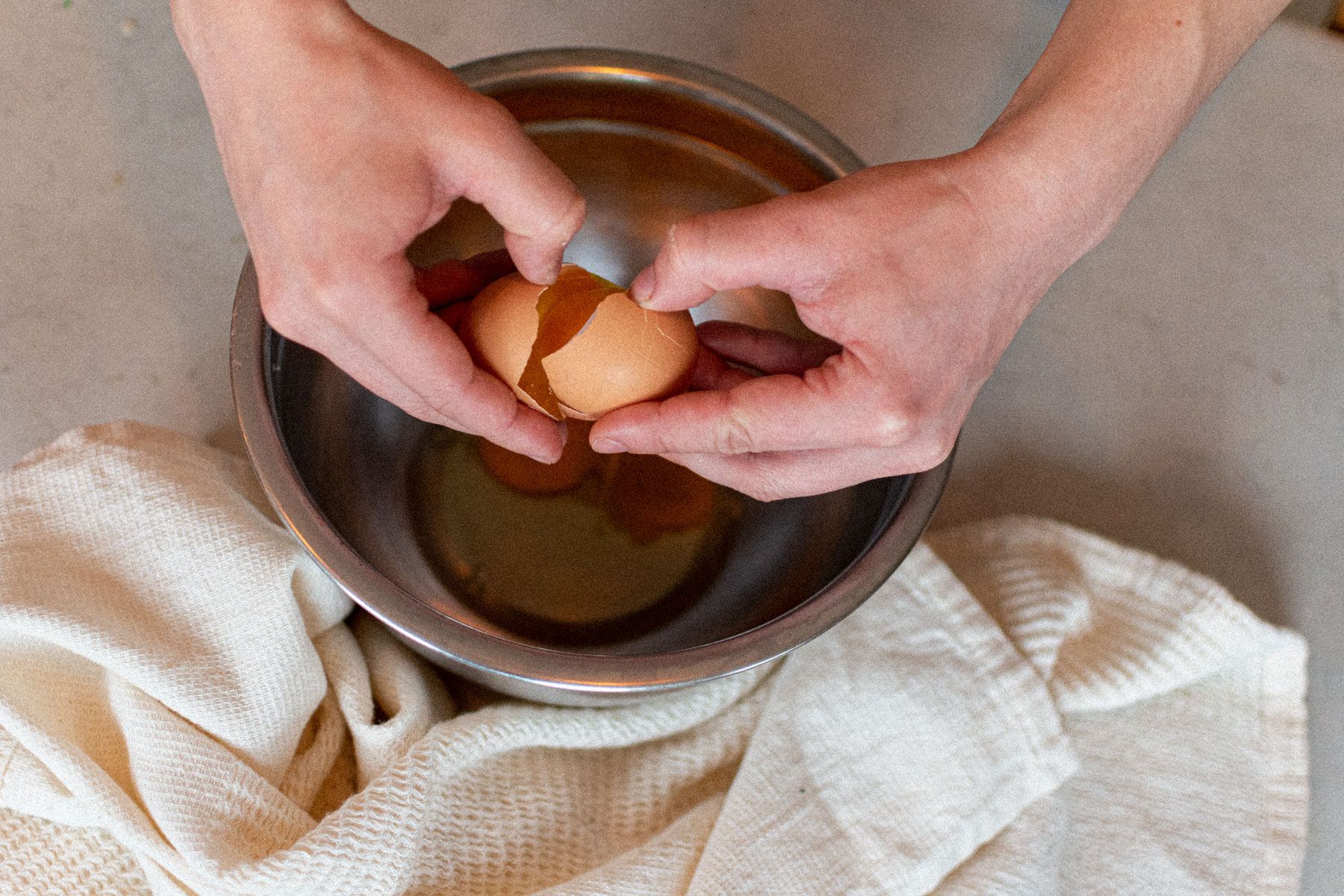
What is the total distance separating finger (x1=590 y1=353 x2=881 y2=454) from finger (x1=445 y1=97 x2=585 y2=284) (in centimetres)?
14

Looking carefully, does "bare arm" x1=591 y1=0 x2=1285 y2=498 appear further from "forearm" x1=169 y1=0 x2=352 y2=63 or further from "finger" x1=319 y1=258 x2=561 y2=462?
"forearm" x1=169 y1=0 x2=352 y2=63

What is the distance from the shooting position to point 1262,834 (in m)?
0.90

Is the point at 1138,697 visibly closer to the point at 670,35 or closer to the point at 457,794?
the point at 457,794

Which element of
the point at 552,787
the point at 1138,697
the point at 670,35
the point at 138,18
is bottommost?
the point at 552,787

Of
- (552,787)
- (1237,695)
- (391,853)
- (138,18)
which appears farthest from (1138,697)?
(138,18)

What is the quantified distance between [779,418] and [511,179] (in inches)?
8.3

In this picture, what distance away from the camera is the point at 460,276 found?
863 mm

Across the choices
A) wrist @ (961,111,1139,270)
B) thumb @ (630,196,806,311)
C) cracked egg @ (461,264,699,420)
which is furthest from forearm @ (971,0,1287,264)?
cracked egg @ (461,264,699,420)

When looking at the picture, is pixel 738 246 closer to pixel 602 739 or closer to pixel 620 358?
pixel 620 358

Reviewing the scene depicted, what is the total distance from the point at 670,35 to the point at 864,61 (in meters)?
0.21

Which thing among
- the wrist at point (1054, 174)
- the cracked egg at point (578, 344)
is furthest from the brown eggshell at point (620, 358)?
the wrist at point (1054, 174)

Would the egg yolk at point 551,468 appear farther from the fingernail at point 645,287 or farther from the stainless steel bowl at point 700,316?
the fingernail at point 645,287

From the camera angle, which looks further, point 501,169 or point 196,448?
point 196,448

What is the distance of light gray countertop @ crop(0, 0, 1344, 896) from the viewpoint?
985 millimetres
